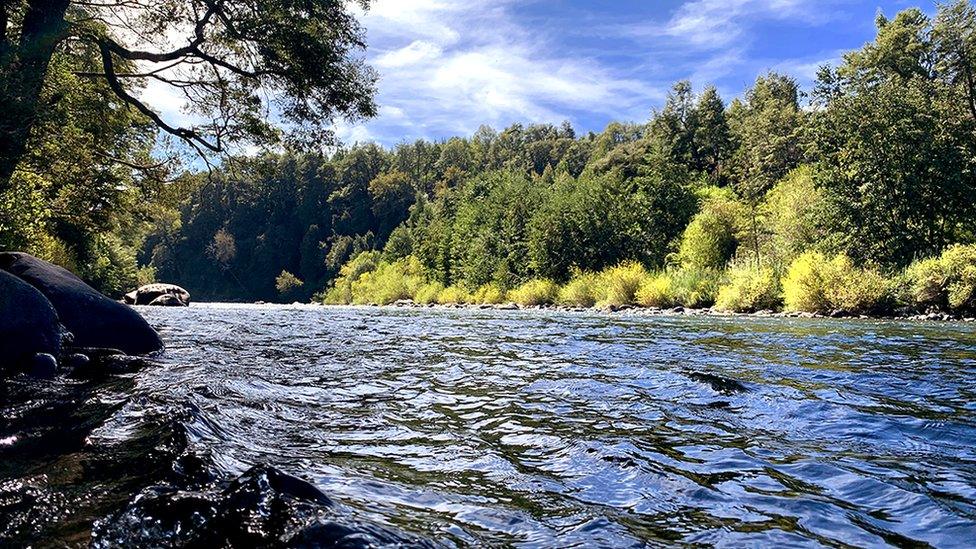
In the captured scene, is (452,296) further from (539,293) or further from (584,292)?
(584,292)

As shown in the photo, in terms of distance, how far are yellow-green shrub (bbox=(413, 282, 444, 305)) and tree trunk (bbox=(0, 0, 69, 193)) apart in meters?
50.9

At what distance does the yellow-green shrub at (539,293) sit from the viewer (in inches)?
1777

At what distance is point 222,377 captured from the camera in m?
7.23

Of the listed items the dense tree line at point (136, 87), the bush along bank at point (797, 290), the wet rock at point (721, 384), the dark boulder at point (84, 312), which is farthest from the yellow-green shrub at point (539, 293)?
the wet rock at point (721, 384)

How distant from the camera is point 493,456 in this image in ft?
14.1

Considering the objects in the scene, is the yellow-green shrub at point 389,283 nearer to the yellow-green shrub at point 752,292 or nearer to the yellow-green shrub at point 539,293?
the yellow-green shrub at point 539,293

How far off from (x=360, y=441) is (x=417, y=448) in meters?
0.51

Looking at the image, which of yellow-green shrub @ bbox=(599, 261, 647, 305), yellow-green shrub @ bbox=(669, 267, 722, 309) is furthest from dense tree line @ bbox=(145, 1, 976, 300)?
yellow-green shrub @ bbox=(599, 261, 647, 305)

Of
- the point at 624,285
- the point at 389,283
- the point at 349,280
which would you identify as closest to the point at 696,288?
the point at 624,285

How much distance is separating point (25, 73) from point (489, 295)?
146ft

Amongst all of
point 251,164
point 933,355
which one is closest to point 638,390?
point 933,355

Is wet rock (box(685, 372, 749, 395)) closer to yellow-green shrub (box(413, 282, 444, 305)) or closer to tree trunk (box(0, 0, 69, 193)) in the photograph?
tree trunk (box(0, 0, 69, 193))

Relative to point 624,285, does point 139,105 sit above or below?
above

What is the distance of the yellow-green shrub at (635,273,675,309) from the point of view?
32.3m
